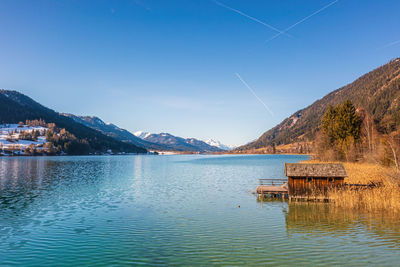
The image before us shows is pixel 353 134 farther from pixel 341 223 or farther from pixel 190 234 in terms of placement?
pixel 190 234

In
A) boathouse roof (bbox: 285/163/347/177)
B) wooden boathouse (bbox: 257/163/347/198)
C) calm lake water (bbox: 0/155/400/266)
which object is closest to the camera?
calm lake water (bbox: 0/155/400/266)

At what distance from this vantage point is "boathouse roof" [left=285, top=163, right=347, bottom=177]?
34.7 m

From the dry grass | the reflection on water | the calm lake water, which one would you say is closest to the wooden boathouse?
the dry grass

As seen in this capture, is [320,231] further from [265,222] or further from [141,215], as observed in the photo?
[141,215]

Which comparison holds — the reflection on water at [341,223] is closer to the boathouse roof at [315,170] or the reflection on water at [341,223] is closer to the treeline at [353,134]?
the boathouse roof at [315,170]

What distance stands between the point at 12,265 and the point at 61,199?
23.1 metres

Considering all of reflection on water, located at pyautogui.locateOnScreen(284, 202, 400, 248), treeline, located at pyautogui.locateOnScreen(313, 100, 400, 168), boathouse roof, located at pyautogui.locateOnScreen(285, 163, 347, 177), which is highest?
treeline, located at pyautogui.locateOnScreen(313, 100, 400, 168)

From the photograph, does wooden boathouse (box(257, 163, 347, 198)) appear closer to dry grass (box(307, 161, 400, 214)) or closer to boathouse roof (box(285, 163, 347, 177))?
boathouse roof (box(285, 163, 347, 177))

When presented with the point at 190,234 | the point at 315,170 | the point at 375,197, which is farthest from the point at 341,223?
the point at 190,234

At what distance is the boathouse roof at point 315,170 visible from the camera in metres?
34.7

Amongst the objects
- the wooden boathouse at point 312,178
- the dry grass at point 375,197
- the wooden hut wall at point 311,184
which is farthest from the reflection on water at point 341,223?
the wooden boathouse at point 312,178

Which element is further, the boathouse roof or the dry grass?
the boathouse roof

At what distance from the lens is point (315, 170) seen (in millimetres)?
35219

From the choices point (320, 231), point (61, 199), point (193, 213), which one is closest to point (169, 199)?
point (193, 213)
